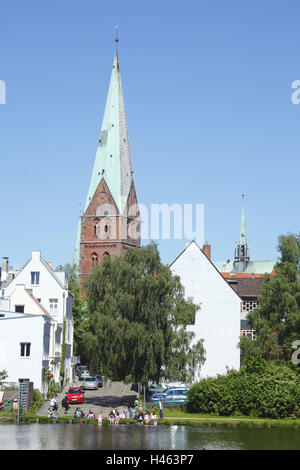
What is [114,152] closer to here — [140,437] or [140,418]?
[140,418]

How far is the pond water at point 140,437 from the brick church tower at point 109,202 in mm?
99081

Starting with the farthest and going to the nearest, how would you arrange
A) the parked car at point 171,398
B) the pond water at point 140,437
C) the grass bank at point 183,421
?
1. the parked car at point 171,398
2. the grass bank at point 183,421
3. the pond water at point 140,437

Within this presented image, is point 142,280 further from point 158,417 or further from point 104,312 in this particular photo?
point 158,417

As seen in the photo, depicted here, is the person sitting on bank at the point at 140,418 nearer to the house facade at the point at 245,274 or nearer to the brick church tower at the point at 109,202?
the house facade at the point at 245,274

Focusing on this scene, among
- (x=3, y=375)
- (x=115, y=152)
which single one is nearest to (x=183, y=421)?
(x=3, y=375)

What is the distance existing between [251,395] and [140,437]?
18395 mm

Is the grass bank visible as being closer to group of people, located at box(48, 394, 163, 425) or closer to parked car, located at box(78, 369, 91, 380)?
group of people, located at box(48, 394, 163, 425)

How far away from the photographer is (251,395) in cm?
5616

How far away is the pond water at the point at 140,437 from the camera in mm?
34778

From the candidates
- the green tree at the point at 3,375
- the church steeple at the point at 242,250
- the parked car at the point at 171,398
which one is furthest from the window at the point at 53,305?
the church steeple at the point at 242,250

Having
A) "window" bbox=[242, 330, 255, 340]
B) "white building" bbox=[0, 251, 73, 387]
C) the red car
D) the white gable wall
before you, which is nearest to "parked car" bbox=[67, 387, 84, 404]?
the red car

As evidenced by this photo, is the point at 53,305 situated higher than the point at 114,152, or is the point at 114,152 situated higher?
the point at 114,152

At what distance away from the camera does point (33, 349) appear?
2473 inches
